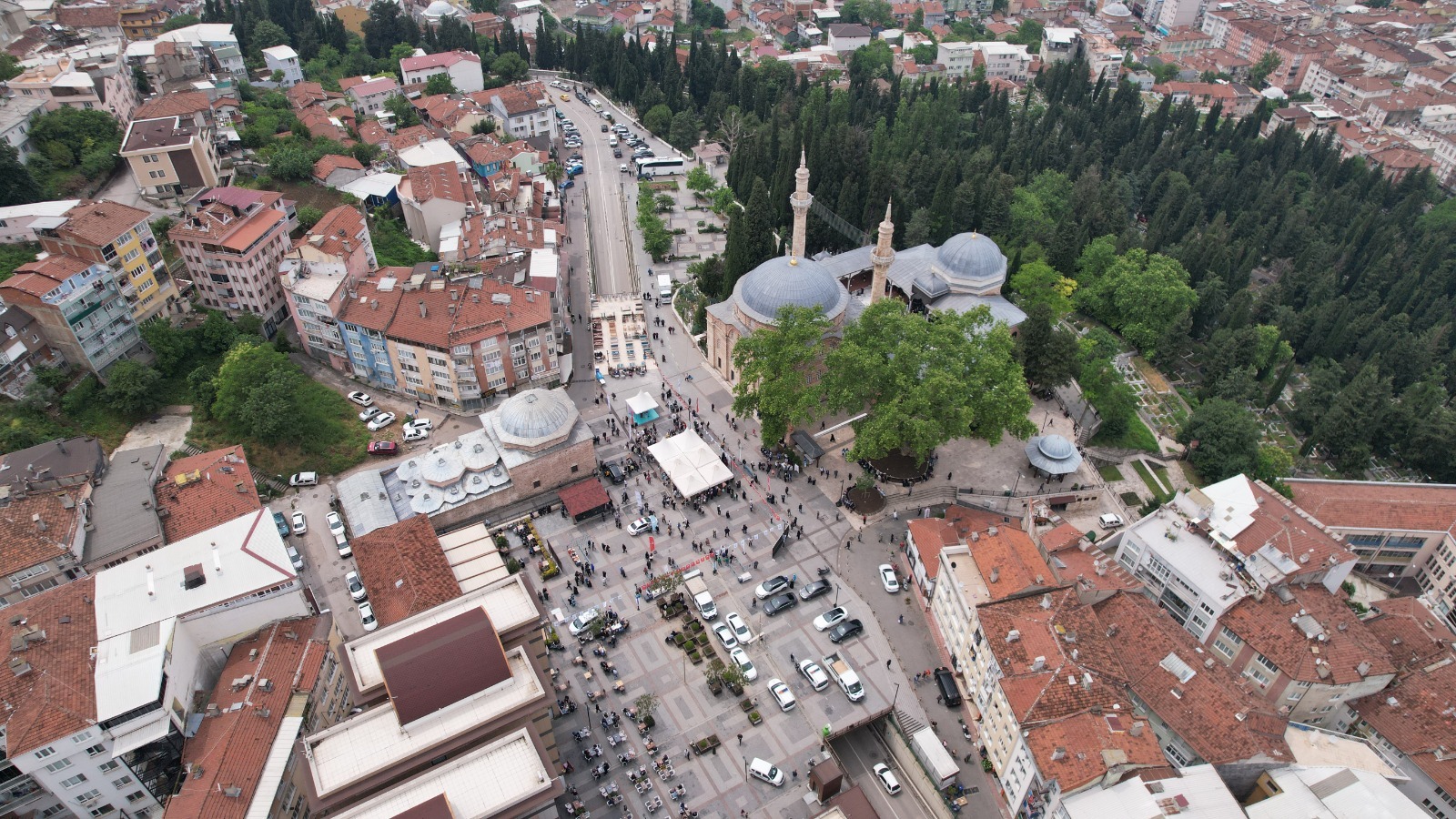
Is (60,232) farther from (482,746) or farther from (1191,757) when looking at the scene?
(1191,757)

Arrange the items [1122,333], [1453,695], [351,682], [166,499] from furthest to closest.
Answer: [1122,333], [166,499], [1453,695], [351,682]

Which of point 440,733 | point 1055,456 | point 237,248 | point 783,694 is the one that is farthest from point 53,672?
point 1055,456

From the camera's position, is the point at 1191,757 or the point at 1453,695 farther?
the point at 1453,695

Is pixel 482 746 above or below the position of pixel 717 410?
above

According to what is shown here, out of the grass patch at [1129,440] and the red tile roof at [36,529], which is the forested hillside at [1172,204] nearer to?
the grass patch at [1129,440]

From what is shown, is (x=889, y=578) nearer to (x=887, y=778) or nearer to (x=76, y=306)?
(x=887, y=778)

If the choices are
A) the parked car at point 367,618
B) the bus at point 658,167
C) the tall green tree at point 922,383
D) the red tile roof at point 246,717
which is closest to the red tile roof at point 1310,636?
the tall green tree at point 922,383

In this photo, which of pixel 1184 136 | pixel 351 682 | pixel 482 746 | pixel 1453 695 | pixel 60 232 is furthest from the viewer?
pixel 1184 136

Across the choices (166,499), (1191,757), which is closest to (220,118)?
(166,499)
